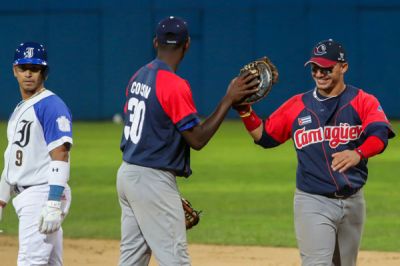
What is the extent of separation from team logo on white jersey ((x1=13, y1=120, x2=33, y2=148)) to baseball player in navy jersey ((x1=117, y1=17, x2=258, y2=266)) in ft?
1.86

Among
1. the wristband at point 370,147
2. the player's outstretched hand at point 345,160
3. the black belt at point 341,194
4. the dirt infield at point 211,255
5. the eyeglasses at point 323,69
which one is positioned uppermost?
the eyeglasses at point 323,69

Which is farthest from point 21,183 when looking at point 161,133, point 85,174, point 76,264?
point 85,174

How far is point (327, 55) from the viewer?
235 inches

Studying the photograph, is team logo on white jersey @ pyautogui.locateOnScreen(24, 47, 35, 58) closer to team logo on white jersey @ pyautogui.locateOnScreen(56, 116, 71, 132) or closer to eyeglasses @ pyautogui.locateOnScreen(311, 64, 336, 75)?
team logo on white jersey @ pyautogui.locateOnScreen(56, 116, 71, 132)

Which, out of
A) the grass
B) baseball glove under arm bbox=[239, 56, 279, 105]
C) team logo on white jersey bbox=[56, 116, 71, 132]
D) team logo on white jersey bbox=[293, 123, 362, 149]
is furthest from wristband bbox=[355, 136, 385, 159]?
the grass

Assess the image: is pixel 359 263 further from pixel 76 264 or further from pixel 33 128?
pixel 33 128

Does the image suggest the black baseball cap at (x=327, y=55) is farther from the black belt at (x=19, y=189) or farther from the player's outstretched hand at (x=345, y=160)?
the black belt at (x=19, y=189)

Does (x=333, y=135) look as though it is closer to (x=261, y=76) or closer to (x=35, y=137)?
(x=261, y=76)

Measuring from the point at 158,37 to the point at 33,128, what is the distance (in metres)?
0.88

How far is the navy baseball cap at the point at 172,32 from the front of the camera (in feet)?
18.1

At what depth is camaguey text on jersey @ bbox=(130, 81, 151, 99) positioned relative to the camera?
18.0 ft

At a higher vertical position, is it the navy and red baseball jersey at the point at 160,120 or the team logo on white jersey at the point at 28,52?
the team logo on white jersey at the point at 28,52

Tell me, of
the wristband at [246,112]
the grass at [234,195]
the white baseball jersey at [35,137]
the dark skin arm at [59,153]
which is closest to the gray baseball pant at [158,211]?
the dark skin arm at [59,153]

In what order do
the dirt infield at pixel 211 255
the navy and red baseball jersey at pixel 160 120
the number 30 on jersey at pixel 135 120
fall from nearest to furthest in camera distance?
the navy and red baseball jersey at pixel 160 120
the number 30 on jersey at pixel 135 120
the dirt infield at pixel 211 255
